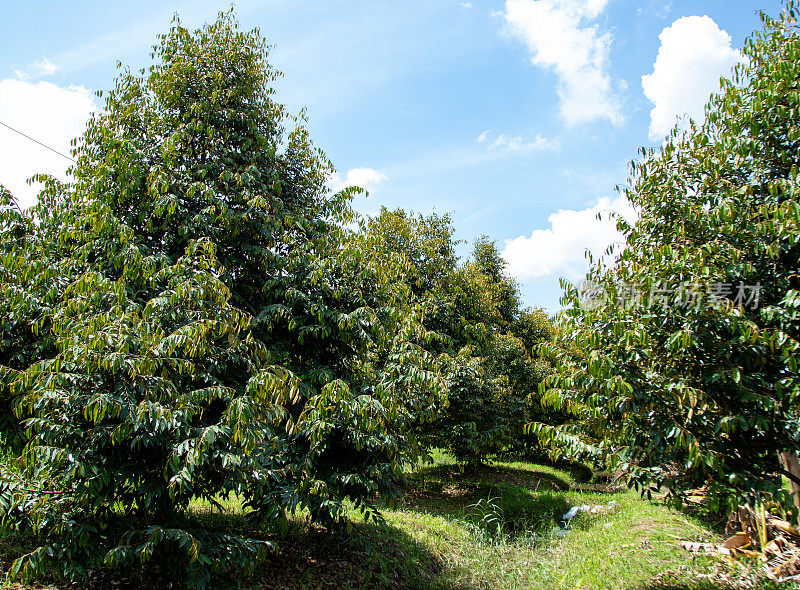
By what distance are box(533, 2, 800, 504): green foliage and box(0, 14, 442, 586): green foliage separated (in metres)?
2.50

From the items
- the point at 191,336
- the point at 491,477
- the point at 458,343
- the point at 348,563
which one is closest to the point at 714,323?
the point at 191,336

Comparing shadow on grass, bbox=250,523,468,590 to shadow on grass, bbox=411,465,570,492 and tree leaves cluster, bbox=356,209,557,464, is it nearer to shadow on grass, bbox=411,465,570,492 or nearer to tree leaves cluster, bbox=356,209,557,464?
tree leaves cluster, bbox=356,209,557,464

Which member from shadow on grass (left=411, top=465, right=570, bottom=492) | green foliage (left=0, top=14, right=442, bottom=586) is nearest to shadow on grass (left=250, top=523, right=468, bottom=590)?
green foliage (left=0, top=14, right=442, bottom=586)

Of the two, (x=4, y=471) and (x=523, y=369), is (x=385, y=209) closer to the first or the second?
(x=523, y=369)

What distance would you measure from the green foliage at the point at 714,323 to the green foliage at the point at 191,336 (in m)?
2.50

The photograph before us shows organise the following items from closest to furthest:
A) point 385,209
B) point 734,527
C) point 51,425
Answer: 1. point 51,425
2. point 734,527
3. point 385,209

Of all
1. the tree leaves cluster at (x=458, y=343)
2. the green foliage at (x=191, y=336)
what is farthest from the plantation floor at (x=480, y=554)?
the tree leaves cluster at (x=458, y=343)

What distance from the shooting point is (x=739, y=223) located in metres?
5.90

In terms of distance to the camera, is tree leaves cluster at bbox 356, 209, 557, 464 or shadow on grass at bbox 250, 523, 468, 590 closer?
shadow on grass at bbox 250, 523, 468, 590

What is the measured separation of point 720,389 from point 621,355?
1.11 m

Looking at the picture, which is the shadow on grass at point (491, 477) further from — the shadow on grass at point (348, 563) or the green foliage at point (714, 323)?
the green foliage at point (714, 323)

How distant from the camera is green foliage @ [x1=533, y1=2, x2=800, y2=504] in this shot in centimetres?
534

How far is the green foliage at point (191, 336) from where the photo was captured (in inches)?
205

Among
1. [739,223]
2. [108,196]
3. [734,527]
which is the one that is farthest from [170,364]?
[734,527]
